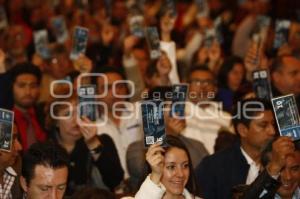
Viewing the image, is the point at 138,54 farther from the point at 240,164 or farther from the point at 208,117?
the point at 240,164

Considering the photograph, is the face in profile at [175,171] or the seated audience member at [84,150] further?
the seated audience member at [84,150]

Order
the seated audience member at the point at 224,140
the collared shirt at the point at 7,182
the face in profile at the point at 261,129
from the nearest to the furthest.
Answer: the collared shirt at the point at 7,182 < the face in profile at the point at 261,129 < the seated audience member at the point at 224,140

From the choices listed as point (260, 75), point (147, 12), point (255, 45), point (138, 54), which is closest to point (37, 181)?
point (260, 75)

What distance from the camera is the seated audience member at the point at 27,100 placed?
Answer: 6097 mm

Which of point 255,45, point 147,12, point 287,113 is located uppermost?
Answer: point 147,12

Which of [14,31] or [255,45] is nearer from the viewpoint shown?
[255,45]

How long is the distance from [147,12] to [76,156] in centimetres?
446

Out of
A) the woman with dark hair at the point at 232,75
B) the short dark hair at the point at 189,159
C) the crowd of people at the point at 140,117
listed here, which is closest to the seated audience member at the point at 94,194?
the crowd of people at the point at 140,117

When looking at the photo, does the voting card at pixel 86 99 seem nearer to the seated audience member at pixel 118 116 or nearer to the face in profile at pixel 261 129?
the seated audience member at pixel 118 116

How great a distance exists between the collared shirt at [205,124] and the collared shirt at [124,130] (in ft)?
1.20

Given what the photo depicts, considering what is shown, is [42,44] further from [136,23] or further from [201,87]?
[201,87]

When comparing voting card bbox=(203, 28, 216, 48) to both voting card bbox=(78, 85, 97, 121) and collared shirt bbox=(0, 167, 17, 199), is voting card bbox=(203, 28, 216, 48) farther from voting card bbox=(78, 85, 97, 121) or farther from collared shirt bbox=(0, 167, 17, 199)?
collared shirt bbox=(0, 167, 17, 199)

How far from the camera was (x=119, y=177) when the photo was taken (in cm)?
565

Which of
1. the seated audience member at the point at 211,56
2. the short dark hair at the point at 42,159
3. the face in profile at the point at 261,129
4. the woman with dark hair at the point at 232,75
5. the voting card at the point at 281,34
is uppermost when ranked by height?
the voting card at the point at 281,34
